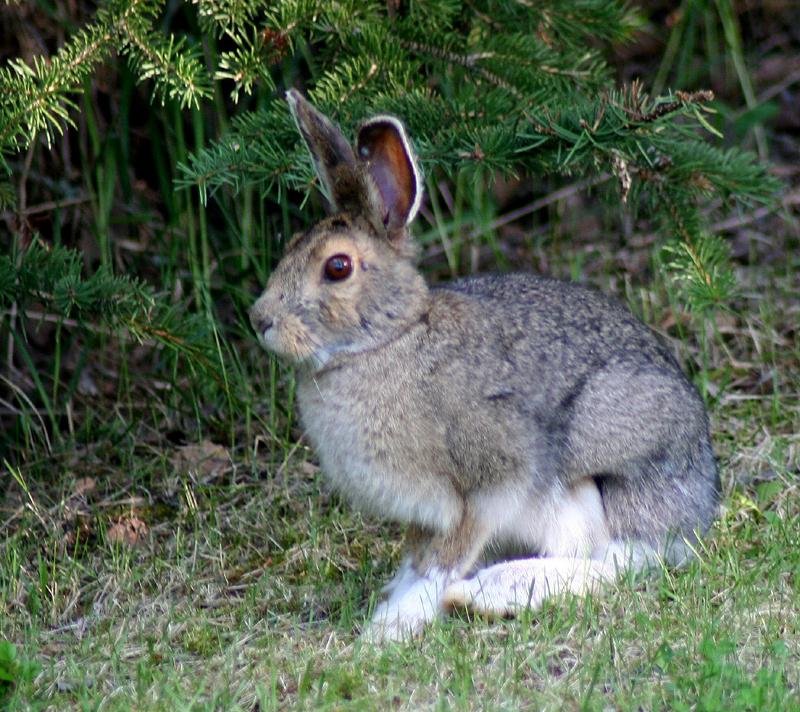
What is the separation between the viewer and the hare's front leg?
4137 mm

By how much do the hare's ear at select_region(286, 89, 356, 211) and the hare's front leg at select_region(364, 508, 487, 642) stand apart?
104 centimetres

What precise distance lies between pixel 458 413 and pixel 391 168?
0.75 metres

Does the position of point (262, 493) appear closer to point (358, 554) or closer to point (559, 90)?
point (358, 554)

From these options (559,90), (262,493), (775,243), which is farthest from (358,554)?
(775,243)

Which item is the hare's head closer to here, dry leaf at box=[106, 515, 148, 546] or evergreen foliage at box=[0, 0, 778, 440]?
evergreen foliage at box=[0, 0, 778, 440]

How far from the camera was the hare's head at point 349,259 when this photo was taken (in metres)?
4.13

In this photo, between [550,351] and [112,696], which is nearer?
[112,696]

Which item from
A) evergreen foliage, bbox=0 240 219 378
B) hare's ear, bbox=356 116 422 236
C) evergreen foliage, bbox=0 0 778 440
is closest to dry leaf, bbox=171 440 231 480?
evergreen foliage, bbox=0 0 778 440

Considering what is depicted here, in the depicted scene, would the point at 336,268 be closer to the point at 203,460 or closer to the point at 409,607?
the point at 409,607

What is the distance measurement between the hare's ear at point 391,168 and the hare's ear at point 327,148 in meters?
0.05

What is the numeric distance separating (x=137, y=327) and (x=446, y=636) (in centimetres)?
157

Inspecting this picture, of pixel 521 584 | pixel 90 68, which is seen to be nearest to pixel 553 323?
pixel 521 584

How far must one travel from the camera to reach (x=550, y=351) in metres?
4.45

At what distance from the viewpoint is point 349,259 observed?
13.8ft
